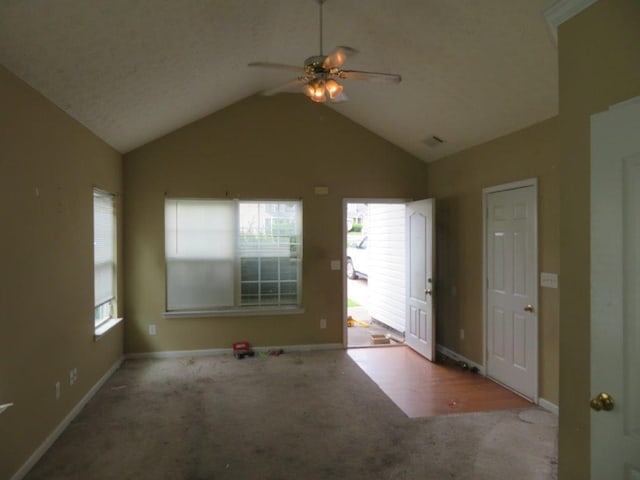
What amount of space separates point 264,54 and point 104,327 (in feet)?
10.8

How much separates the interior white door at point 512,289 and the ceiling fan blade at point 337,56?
223 cm

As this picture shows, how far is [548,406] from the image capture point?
350 centimetres

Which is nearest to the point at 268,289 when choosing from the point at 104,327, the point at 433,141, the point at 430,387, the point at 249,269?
the point at 249,269

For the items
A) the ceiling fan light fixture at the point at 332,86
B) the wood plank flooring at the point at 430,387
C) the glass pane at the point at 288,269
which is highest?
the ceiling fan light fixture at the point at 332,86

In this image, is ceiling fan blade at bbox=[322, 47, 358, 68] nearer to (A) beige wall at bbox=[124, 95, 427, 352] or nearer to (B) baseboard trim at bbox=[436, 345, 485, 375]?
(A) beige wall at bbox=[124, 95, 427, 352]

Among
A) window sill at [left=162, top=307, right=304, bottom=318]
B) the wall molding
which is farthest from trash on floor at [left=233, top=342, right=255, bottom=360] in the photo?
the wall molding

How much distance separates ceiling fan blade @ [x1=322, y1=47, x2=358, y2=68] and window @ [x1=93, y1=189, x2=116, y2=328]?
2.72m

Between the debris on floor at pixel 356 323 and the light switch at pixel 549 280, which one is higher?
the light switch at pixel 549 280

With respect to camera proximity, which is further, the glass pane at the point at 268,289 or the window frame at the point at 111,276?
the glass pane at the point at 268,289

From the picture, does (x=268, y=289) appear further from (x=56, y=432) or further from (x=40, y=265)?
(x=40, y=265)

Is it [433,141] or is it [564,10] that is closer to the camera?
[564,10]

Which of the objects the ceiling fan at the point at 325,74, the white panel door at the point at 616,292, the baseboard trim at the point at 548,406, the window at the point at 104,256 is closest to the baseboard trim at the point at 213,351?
the window at the point at 104,256

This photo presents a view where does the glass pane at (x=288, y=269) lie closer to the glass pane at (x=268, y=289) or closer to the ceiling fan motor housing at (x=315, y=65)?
the glass pane at (x=268, y=289)

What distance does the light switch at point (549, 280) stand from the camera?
11.2 feet
